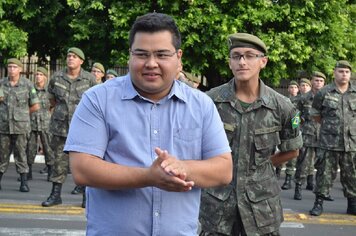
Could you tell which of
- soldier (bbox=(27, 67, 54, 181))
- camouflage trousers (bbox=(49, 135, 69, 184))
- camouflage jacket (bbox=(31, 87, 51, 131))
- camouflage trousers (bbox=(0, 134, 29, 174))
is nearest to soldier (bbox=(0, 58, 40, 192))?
camouflage trousers (bbox=(0, 134, 29, 174))

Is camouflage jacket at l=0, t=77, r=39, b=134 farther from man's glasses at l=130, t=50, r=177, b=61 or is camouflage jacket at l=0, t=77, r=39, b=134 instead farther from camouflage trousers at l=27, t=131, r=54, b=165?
man's glasses at l=130, t=50, r=177, b=61

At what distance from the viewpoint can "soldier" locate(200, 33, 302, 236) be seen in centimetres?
424

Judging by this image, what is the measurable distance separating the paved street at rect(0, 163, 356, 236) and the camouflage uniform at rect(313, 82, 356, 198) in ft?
1.58

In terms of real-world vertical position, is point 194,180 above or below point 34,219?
above

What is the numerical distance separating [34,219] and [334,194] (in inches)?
217

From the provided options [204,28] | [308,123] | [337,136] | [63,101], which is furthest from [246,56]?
[204,28]

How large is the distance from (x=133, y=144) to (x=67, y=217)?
5472 millimetres

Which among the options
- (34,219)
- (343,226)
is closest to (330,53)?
(343,226)

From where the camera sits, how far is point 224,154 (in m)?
2.68

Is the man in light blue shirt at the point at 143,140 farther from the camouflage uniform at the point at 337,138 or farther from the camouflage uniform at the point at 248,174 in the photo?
the camouflage uniform at the point at 337,138

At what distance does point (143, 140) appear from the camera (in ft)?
8.40

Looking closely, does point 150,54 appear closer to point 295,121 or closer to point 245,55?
point 245,55

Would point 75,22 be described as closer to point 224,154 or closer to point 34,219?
point 34,219

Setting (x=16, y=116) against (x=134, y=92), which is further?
(x=16, y=116)
